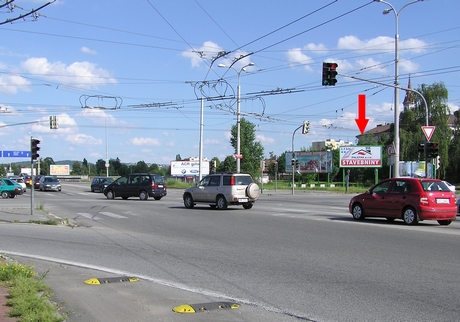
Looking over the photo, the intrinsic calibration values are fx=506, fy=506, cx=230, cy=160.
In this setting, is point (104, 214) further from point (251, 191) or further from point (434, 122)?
point (434, 122)

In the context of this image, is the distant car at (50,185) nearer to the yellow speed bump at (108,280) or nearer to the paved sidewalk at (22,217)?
the paved sidewalk at (22,217)

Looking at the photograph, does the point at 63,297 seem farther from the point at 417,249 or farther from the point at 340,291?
the point at 417,249

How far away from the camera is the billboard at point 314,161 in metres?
80.4

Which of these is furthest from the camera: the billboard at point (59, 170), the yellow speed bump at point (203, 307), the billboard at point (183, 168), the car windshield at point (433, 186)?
the billboard at point (59, 170)

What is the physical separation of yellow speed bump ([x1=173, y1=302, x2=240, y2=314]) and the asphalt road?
154 mm

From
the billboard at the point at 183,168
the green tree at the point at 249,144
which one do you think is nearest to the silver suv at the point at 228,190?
the billboard at the point at 183,168

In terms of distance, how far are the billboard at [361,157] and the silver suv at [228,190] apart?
4830cm

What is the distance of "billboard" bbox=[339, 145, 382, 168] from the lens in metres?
70.2

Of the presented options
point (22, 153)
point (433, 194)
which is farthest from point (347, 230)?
point (22, 153)

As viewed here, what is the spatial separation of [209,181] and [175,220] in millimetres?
6063

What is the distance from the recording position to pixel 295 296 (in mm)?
7508

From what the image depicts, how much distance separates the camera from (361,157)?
70812 mm

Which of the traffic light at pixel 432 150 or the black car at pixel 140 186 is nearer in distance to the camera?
the traffic light at pixel 432 150

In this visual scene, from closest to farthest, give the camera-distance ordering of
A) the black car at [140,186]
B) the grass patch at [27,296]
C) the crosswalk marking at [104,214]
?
the grass patch at [27,296] < the crosswalk marking at [104,214] < the black car at [140,186]
